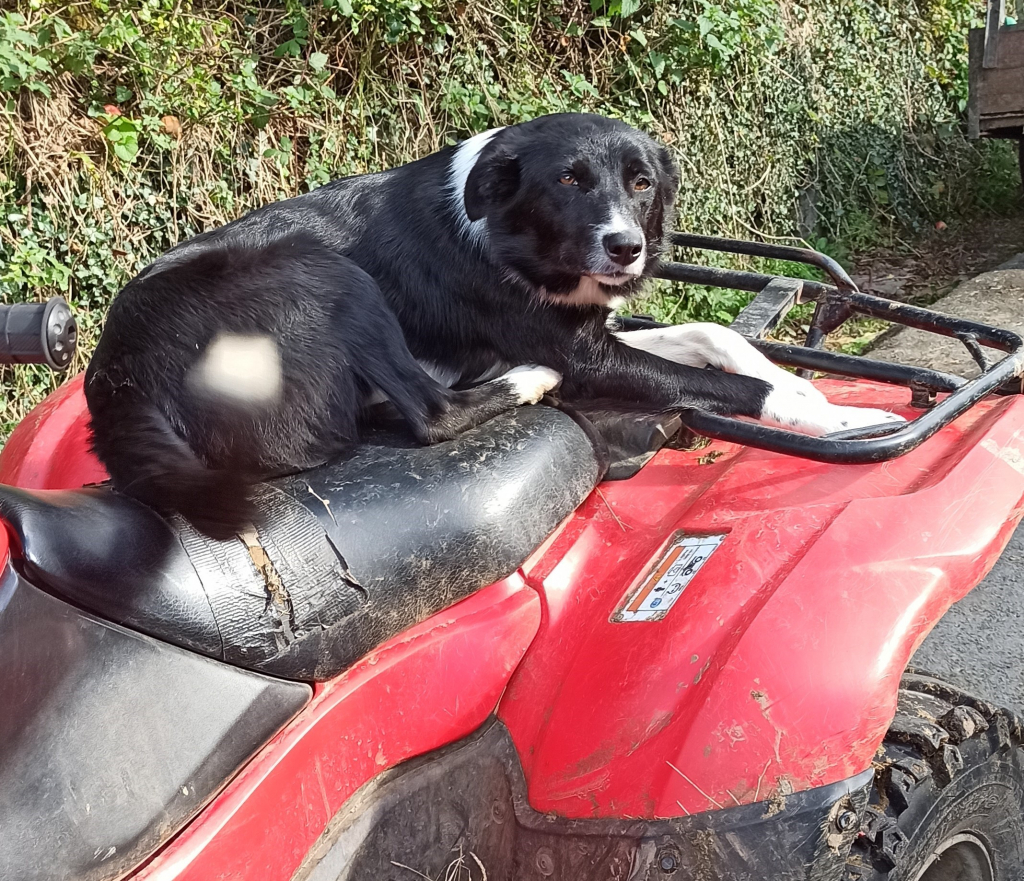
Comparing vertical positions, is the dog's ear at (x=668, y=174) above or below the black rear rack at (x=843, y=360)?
above

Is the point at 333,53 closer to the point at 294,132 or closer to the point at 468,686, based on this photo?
the point at 294,132

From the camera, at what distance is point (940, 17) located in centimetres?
855

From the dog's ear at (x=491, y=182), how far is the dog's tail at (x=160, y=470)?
1065mm

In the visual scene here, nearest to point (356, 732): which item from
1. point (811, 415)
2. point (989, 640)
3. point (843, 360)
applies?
point (843, 360)

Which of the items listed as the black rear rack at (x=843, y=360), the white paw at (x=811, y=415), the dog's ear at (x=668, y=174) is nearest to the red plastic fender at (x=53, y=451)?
the black rear rack at (x=843, y=360)

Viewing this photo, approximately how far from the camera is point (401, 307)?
2.38 meters

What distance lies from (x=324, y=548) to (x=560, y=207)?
150cm

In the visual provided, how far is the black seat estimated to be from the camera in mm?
1107

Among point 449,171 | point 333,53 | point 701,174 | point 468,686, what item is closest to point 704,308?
point 701,174

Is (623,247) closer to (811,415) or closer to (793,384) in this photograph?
(793,384)

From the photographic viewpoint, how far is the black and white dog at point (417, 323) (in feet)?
5.91

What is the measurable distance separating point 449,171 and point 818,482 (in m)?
1.45

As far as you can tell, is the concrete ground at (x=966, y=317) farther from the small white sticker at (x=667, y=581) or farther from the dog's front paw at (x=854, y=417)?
the small white sticker at (x=667, y=581)

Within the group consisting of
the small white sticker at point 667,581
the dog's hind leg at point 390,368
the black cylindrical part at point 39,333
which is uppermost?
the black cylindrical part at point 39,333
